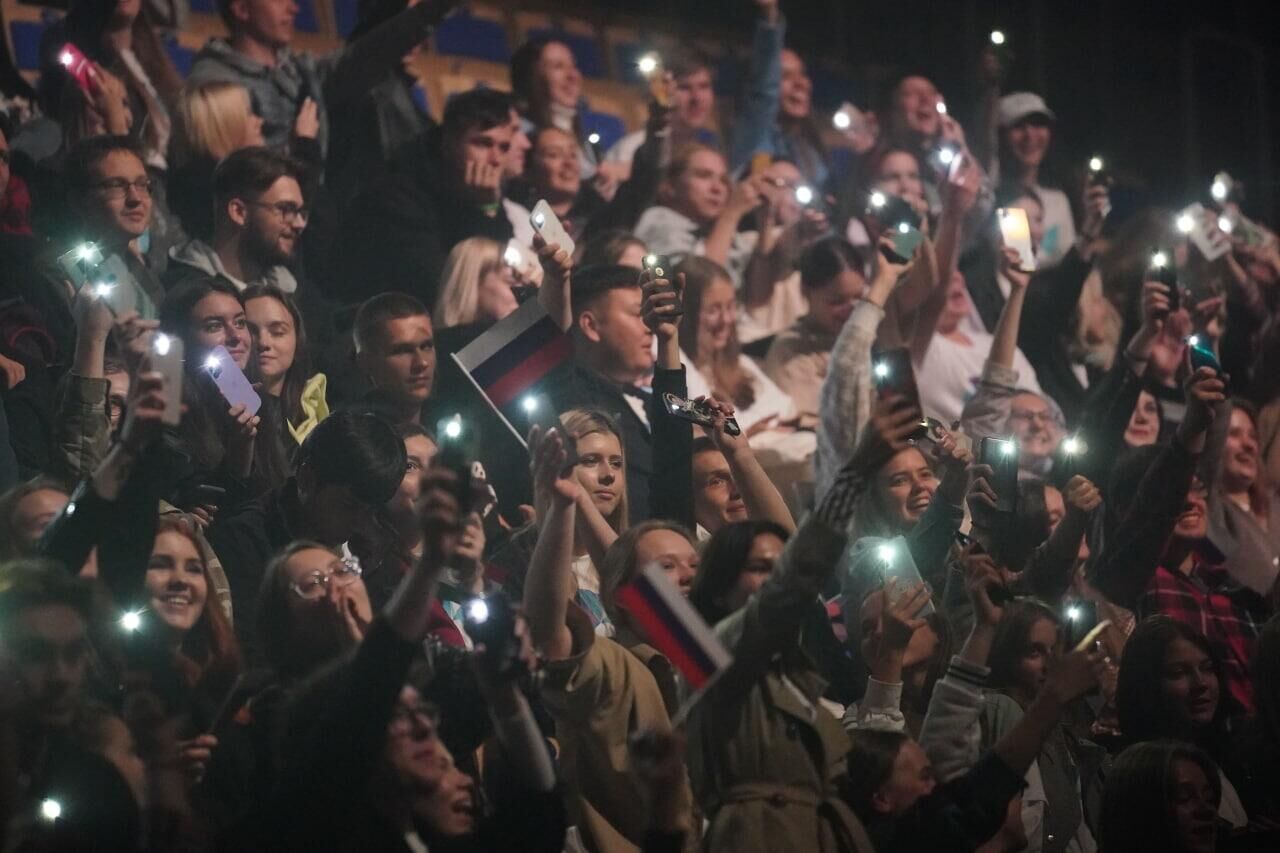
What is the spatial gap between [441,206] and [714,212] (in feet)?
3.66

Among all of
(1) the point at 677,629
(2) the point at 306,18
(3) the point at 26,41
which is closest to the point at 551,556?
(1) the point at 677,629

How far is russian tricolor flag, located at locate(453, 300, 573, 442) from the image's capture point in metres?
5.26

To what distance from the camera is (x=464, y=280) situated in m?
6.21

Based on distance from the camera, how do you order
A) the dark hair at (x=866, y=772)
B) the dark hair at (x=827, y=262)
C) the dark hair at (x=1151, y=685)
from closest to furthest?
the dark hair at (x=866, y=772) < the dark hair at (x=1151, y=685) < the dark hair at (x=827, y=262)

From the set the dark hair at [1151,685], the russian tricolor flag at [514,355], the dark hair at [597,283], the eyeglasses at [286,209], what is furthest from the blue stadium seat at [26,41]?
the dark hair at [1151,685]

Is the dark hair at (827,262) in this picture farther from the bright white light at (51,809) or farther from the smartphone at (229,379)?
the bright white light at (51,809)

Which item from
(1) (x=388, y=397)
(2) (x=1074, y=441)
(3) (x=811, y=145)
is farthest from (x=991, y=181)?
(1) (x=388, y=397)

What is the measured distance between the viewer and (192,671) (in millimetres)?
4191

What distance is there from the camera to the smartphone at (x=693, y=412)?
5.00m

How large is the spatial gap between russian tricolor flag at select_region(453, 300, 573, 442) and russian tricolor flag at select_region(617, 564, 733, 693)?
4.25 feet

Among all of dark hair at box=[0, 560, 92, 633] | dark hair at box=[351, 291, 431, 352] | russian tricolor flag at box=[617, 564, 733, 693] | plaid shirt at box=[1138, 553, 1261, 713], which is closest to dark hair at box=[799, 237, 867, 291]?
plaid shirt at box=[1138, 553, 1261, 713]

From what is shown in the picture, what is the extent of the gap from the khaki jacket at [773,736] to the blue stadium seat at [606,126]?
4.88m

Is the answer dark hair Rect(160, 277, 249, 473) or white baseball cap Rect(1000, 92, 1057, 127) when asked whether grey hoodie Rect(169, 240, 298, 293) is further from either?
white baseball cap Rect(1000, 92, 1057, 127)

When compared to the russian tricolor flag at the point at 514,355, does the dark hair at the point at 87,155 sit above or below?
above
